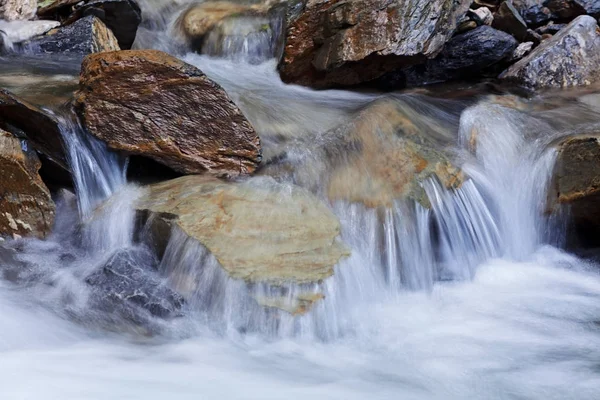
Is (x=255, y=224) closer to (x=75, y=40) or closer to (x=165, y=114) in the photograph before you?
(x=165, y=114)

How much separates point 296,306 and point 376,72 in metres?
3.64

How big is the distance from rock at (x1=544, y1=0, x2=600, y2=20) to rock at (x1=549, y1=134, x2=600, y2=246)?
4.87 metres

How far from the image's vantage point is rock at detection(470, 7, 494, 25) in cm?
765

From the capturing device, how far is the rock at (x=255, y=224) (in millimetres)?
3666

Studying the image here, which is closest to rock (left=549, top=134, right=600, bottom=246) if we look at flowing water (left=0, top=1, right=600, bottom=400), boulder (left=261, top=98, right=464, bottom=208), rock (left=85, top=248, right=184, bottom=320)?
flowing water (left=0, top=1, right=600, bottom=400)

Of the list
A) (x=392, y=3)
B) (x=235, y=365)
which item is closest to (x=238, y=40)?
(x=392, y=3)

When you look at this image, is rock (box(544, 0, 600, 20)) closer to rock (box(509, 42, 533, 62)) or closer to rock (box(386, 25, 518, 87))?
rock (box(509, 42, 533, 62))

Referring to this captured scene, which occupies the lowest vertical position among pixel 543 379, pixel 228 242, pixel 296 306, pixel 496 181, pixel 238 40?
pixel 543 379

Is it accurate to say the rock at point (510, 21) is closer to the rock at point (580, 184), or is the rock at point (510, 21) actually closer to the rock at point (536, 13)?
the rock at point (536, 13)

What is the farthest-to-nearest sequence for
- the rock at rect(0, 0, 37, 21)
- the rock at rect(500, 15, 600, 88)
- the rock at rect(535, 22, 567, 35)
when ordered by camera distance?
the rock at rect(535, 22, 567, 35) < the rock at rect(500, 15, 600, 88) < the rock at rect(0, 0, 37, 21)

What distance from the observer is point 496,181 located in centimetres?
506

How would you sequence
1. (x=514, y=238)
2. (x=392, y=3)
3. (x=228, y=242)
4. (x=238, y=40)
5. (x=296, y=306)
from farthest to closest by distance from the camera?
(x=238, y=40), (x=392, y=3), (x=514, y=238), (x=228, y=242), (x=296, y=306)

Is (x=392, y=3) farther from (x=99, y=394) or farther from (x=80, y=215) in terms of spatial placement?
(x=99, y=394)

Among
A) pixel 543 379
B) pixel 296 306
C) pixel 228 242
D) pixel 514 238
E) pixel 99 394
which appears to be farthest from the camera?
pixel 514 238
